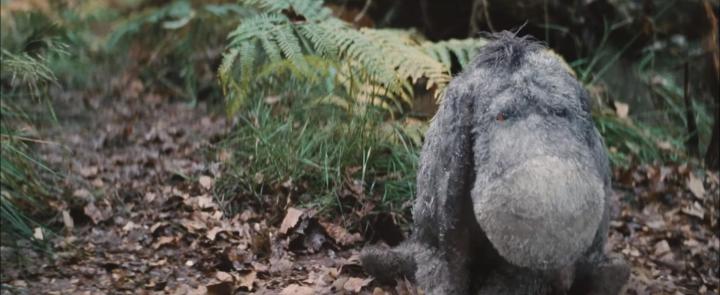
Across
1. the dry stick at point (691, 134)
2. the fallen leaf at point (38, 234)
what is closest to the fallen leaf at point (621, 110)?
the dry stick at point (691, 134)

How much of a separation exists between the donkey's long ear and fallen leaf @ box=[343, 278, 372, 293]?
1.91 feet

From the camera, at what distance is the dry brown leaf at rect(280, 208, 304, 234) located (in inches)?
145

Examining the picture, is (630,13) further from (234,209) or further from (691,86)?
(234,209)

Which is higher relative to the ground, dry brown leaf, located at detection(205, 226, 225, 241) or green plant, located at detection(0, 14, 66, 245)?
green plant, located at detection(0, 14, 66, 245)

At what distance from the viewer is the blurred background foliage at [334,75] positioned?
4066 mm

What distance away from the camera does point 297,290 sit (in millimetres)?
3158

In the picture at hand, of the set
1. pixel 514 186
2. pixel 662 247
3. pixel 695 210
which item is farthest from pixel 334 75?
pixel 514 186

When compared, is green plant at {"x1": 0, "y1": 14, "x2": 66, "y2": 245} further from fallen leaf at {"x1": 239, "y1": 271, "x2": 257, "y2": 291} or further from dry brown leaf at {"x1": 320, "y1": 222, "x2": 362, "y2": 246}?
dry brown leaf at {"x1": 320, "y1": 222, "x2": 362, "y2": 246}

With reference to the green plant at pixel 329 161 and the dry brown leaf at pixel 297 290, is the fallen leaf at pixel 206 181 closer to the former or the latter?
the green plant at pixel 329 161

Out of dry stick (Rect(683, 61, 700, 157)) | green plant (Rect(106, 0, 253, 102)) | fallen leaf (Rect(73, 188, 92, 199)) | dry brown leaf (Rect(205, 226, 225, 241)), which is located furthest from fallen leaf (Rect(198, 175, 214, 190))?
dry stick (Rect(683, 61, 700, 157))

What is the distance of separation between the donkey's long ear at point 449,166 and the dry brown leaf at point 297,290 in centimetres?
74

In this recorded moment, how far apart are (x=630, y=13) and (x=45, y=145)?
4657mm

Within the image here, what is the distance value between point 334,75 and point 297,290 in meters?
1.79

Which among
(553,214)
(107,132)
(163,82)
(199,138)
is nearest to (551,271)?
(553,214)
